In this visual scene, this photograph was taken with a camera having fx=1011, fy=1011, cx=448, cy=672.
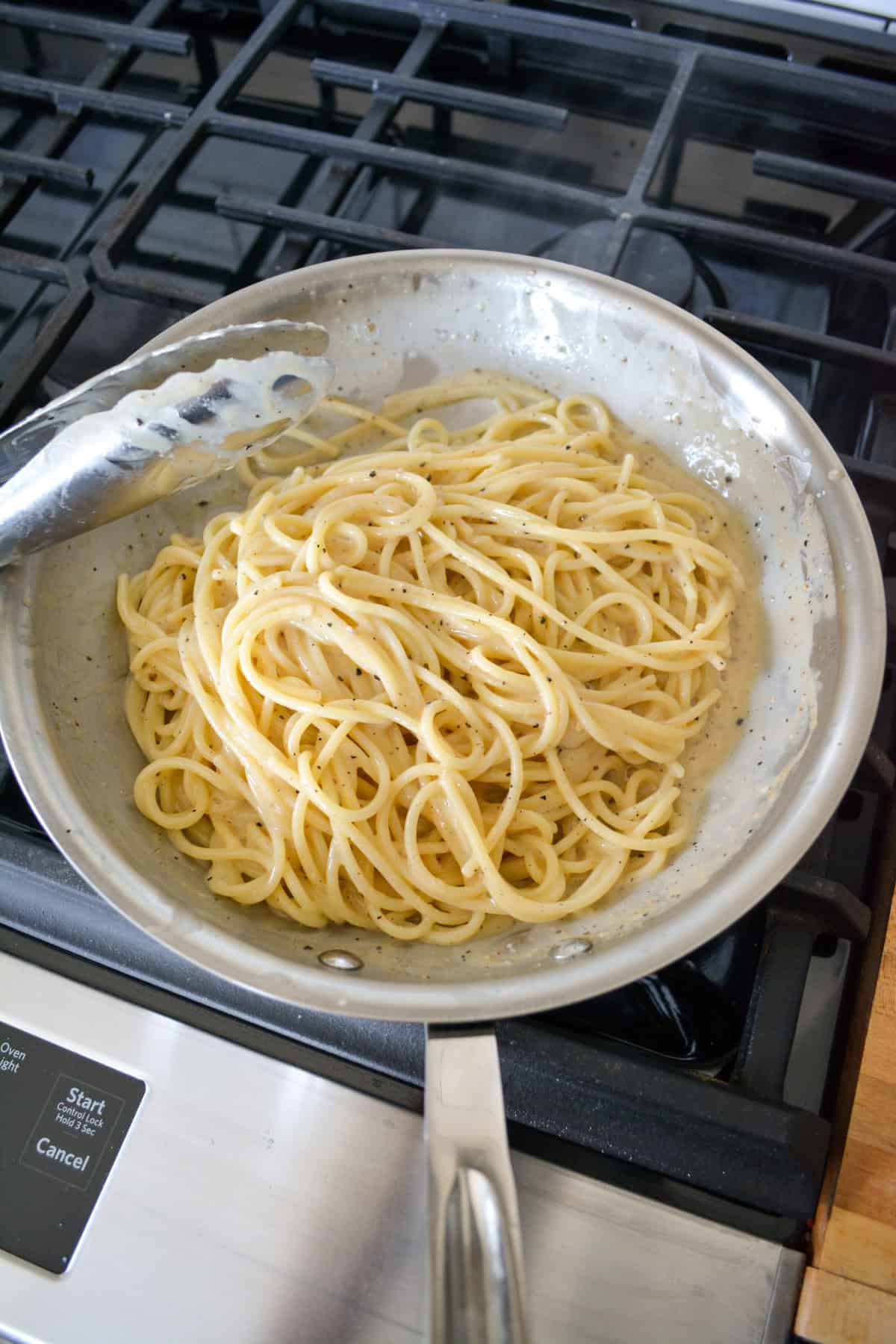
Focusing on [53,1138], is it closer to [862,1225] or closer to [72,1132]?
[72,1132]

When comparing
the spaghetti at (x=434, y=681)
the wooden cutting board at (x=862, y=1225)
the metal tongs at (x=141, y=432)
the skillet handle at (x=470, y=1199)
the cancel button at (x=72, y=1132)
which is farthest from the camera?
the spaghetti at (x=434, y=681)

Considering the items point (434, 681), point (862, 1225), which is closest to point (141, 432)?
point (434, 681)

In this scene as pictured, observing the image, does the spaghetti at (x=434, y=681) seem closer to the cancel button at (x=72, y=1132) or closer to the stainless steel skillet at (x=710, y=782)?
the stainless steel skillet at (x=710, y=782)

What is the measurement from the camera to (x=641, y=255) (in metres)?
2.04

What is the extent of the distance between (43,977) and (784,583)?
1221mm

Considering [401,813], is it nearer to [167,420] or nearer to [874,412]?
[167,420]

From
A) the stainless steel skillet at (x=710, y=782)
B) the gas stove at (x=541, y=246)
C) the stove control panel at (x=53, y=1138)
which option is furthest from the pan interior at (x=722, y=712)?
the stove control panel at (x=53, y=1138)

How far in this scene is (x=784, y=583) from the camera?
5.19 ft

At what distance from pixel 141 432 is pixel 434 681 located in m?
0.55

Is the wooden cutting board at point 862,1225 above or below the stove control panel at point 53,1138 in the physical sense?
above

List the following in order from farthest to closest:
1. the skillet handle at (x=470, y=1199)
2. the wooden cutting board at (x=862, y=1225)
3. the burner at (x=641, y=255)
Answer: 1. the burner at (x=641, y=255)
2. the wooden cutting board at (x=862, y=1225)
3. the skillet handle at (x=470, y=1199)

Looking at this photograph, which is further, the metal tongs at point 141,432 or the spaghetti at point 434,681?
the spaghetti at point 434,681

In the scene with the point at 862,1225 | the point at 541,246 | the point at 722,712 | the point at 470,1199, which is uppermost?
the point at 541,246

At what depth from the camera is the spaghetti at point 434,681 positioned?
4.85 feet
